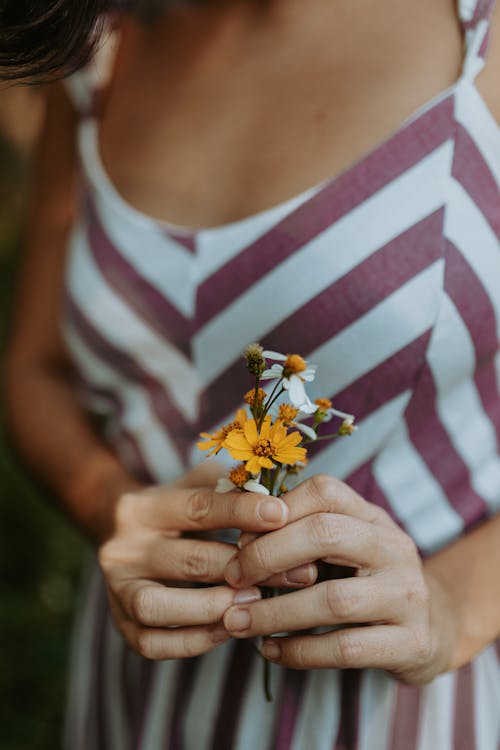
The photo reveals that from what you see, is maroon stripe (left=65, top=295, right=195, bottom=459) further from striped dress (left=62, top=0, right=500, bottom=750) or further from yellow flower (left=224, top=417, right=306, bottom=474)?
yellow flower (left=224, top=417, right=306, bottom=474)

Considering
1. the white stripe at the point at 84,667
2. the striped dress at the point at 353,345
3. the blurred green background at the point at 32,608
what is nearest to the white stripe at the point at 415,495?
the striped dress at the point at 353,345

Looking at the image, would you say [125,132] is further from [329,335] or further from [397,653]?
[397,653]

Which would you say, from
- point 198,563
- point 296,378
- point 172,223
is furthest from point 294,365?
point 172,223

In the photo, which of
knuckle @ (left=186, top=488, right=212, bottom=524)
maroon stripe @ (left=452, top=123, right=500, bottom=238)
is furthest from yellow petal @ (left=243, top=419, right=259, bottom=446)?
maroon stripe @ (left=452, top=123, right=500, bottom=238)

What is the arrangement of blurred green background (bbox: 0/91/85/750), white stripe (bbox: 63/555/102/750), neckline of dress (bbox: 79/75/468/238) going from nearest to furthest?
neckline of dress (bbox: 79/75/468/238) < white stripe (bbox: 63/555/102/750) < blurred green background (bbox: 0/91/85/750)

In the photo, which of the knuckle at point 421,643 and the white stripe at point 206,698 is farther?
the white stripe at point 206,698

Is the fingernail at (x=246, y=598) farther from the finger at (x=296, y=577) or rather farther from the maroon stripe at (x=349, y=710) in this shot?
the maroon stripe at (x=349, y=710)

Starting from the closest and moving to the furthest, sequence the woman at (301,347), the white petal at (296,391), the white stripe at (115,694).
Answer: the white petal at (296,391) → the woman at (301,347) → the white stripe at (115,694)
